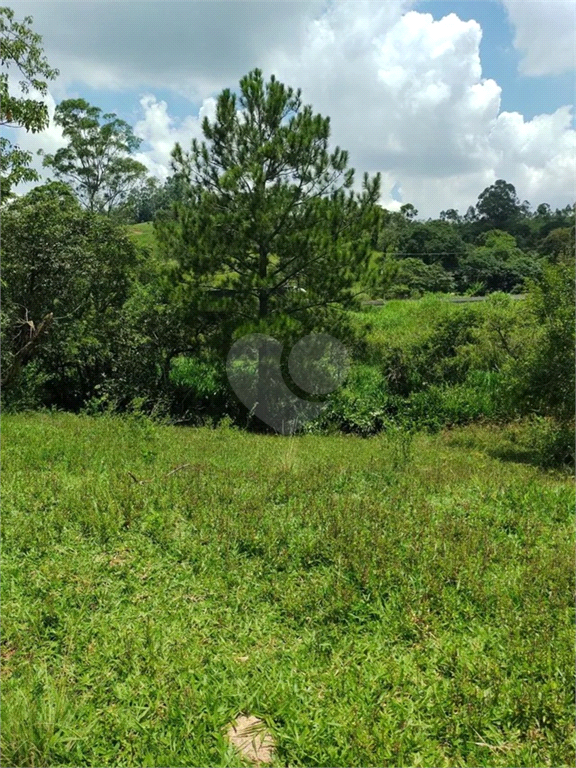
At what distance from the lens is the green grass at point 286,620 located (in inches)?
78.0

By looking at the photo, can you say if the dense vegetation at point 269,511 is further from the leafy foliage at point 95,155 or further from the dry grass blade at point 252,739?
the leafy foliage at point 95,155

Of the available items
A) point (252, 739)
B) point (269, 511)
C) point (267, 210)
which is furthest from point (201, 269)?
point (252, 739)

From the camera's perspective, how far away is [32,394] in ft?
35.2

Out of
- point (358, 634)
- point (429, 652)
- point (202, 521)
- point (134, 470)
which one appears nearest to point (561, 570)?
point (429, 652)

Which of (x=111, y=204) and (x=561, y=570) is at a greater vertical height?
(x=111, y=204)

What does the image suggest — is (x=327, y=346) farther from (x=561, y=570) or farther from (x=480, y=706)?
(x=480, y=706)

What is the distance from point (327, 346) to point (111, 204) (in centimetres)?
2066

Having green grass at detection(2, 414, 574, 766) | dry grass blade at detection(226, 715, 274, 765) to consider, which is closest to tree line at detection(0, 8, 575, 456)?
green grass at detection(2, 414, 574, 766)
